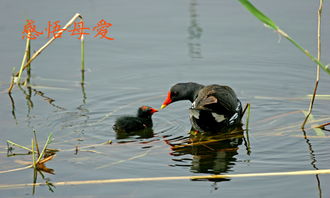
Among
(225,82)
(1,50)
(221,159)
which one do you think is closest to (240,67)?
(225,82)

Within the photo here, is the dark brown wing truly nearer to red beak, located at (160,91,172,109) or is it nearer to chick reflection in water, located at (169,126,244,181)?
chick reflection in water, located at (169,126,244,181)

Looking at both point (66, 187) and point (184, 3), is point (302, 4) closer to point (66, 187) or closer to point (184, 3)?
point (184, 3)

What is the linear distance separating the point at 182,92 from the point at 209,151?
137 centimetres

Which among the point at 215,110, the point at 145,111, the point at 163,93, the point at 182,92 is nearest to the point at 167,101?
the point at 182,92

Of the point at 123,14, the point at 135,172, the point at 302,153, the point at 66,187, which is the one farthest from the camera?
the point at 123,14

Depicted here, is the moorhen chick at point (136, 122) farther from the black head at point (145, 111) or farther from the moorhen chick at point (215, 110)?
the moorhen chick at point (215, 110)

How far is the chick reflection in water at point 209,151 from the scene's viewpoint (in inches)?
231

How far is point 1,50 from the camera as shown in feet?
30.5

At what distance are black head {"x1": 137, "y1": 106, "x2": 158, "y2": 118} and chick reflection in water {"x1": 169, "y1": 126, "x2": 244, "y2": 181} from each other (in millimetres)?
628

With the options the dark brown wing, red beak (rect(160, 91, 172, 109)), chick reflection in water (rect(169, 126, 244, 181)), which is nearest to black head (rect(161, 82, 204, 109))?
red beak (rect(160, 91, 172, 109))

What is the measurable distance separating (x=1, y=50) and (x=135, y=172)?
4.53 metres

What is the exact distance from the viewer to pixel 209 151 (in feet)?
21.1

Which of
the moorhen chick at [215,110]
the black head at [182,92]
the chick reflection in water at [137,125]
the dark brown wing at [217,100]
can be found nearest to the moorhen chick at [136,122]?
the chick reflection in water at [137,125]

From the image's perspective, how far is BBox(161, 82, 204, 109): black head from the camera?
7551 millimetres
